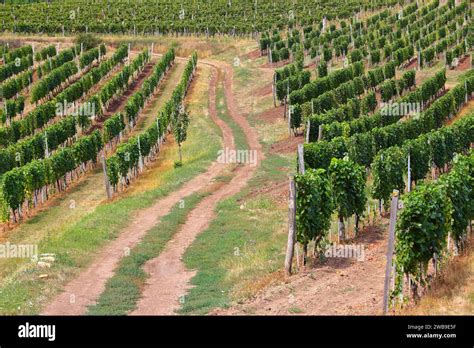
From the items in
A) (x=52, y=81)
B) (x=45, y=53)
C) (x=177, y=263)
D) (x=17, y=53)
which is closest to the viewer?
(x=177, y=263)

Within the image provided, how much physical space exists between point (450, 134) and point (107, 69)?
65.5 m

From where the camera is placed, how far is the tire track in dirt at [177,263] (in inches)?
1145

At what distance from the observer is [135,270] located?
33875 mm

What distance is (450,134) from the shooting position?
45.2 m

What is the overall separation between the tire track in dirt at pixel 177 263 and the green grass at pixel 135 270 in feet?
1.12

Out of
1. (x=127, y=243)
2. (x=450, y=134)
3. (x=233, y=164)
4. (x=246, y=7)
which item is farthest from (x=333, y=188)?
(x=246, y=7)

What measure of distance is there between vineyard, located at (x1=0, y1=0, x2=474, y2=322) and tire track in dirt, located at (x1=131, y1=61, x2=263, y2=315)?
157 mm

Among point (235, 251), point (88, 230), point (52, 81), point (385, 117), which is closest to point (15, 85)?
point (52, 81)

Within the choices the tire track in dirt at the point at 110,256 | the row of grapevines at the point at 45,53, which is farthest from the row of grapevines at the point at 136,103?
Answer: the row of grapevines at the point at 45,53

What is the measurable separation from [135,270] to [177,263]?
231 cm

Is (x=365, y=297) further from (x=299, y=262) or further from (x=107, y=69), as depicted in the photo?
(x=107, y=69)

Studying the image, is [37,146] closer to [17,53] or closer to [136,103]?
[136,103]

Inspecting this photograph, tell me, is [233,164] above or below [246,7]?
below

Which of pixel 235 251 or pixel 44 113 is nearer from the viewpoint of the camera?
pixel 235 251
